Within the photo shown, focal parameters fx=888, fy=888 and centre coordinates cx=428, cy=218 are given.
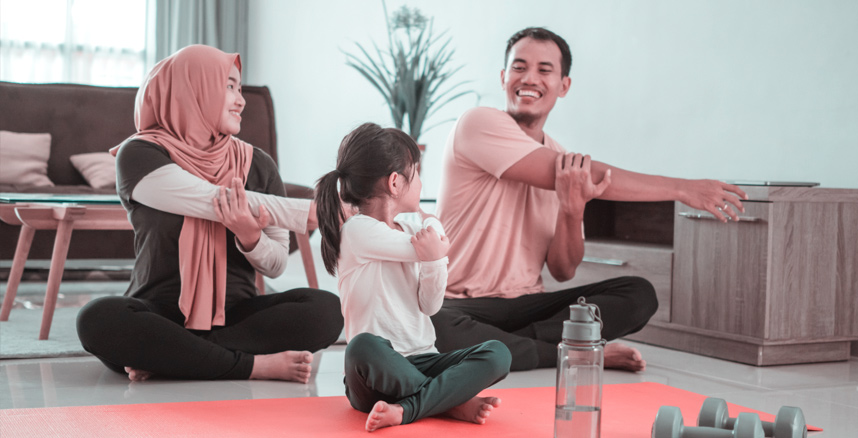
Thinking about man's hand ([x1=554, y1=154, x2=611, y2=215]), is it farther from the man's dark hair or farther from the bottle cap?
the bottle cap

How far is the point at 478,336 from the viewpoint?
2.23 metres

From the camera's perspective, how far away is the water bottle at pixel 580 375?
1.31 meters

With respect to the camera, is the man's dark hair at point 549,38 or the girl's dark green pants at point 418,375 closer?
the girl's dark green pants at point 418,375

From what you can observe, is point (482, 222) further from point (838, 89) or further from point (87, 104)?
point (87, 104)

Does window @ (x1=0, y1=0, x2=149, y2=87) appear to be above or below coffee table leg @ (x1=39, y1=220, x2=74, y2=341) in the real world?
above

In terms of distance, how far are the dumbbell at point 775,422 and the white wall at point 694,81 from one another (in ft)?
4.09

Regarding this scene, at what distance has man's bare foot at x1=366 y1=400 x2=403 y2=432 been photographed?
5.07 ft

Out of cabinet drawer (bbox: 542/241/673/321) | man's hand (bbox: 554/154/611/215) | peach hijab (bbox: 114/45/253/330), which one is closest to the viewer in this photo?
peach hijab (bbox: 114/45/253/330)

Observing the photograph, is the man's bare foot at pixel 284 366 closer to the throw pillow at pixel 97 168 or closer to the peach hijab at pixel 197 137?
the peach hijab at pixel 197 137

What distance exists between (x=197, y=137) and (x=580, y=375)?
1.23 meters

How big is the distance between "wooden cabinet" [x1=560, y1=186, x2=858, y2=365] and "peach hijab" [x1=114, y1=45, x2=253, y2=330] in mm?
1349

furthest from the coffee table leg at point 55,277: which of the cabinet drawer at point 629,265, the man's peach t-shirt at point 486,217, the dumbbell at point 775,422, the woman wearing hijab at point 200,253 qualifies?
the dumbbell at point 775,422

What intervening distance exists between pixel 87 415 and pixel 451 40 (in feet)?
12.3

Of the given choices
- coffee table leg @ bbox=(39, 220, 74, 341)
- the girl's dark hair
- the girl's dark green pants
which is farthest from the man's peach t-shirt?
coffee table leg @ bbox=(39, 220, 74, 341)
